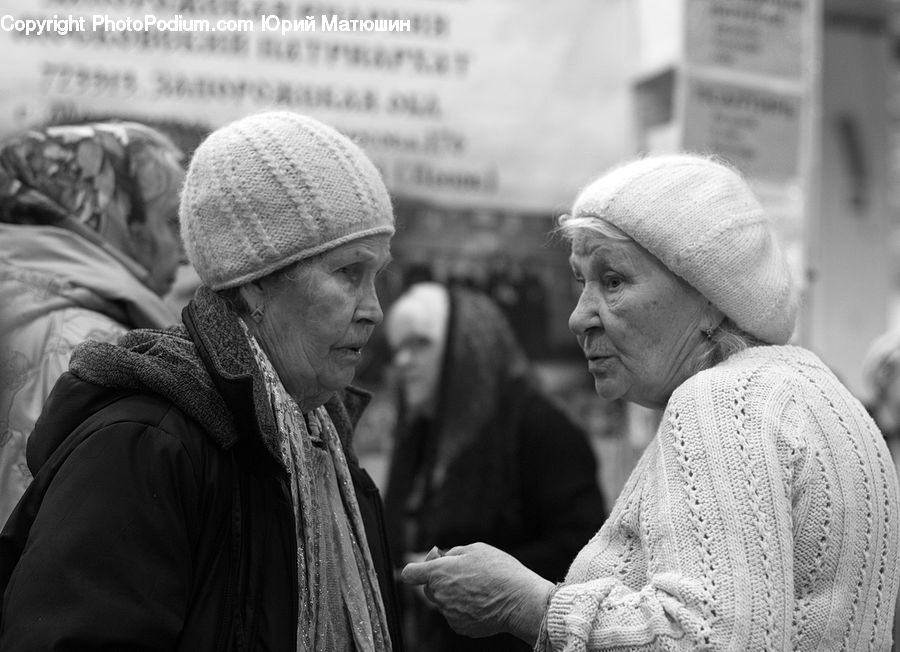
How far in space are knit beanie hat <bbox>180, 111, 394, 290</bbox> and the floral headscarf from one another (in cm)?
66

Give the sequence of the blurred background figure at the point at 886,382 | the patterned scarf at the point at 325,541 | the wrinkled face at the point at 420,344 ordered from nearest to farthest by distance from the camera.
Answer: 1. the patterned scarf at the point at 325,541
2. the wrinkled face at the point at 420,344
3. the blurred background figure at the point at 886,382

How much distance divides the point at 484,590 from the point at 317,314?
0.59 meters

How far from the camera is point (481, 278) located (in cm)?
481

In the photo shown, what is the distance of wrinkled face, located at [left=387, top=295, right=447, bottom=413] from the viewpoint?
14.6ft

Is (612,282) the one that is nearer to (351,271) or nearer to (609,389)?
(609,389)

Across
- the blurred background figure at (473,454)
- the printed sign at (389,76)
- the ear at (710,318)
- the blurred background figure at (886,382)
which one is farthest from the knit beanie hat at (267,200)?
the blurred background figure at (886,382)

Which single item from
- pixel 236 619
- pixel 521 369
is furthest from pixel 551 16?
pixel 236 619

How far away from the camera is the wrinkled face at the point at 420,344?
4.46 metres

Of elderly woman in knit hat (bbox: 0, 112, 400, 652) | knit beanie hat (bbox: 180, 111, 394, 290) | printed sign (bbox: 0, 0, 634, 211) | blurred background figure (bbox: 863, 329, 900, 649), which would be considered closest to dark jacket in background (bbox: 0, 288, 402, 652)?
elderly woman in knit hat (bbox: 0, 112, 400, 652)

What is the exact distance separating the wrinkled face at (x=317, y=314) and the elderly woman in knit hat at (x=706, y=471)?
0.41 meters

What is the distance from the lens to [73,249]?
8.23ft

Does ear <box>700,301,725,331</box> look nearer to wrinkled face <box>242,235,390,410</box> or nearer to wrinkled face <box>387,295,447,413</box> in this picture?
wrinkled face <box>242,235,390,410</box>

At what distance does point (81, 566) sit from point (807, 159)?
3.50m

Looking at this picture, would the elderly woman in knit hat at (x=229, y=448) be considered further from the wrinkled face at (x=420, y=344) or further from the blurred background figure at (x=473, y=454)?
the wrinkled face at (x=420, y=344)
